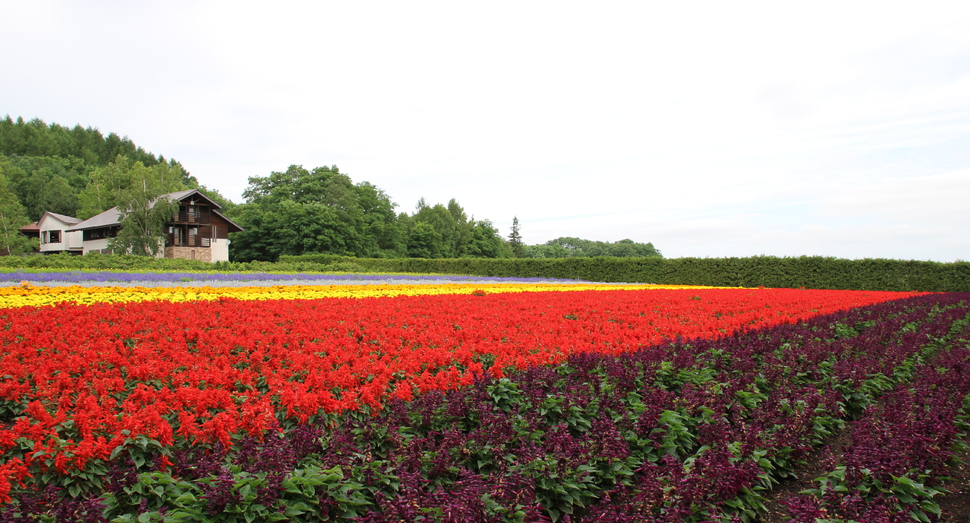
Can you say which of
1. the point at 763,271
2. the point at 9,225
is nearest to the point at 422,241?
the point at 9,225

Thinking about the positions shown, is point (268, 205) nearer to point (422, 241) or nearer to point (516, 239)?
point (422, 241)

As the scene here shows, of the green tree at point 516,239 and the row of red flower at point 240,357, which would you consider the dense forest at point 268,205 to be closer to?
the green tree at point 516,239

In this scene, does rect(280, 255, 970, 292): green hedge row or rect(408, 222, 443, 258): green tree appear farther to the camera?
rect(408, 222, 443, 258): green tree

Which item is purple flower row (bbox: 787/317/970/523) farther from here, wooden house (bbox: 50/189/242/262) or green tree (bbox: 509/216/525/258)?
green tree (bbox: 509/216/525/258)

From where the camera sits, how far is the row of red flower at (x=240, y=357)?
3.87 metres

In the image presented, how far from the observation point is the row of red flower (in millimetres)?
3869

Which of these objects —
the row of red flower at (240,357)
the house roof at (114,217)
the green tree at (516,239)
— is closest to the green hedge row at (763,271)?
the row of red flower at (240,357)

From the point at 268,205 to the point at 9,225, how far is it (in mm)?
30318

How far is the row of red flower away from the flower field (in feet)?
0.10

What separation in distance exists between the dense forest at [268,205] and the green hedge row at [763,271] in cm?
2717

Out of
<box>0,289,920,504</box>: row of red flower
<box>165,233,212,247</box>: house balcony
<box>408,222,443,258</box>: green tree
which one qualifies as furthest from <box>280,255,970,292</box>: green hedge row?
<box>408,222,443,258</box>: green tree

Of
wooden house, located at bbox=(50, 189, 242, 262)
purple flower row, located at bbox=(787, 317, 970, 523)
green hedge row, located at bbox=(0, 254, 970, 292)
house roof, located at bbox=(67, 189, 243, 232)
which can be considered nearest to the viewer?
purple flower row, located at bbox=(787, 317, 970, 523)

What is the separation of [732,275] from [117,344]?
2779 cm

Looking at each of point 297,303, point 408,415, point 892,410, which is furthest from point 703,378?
point 297,303
